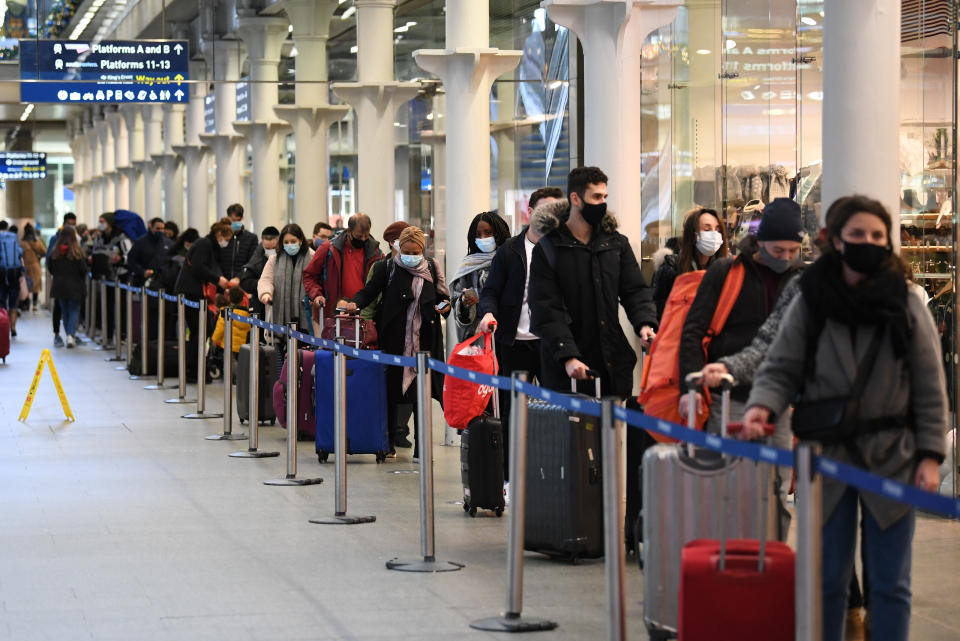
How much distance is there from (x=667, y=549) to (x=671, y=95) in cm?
992

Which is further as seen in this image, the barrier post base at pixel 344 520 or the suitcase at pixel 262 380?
the suitcase at pixel 262 380

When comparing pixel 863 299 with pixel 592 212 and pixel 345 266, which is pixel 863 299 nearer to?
pixel 592 212

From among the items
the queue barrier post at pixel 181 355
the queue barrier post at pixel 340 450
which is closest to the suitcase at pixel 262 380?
the queue barrier post at pixel 181 355

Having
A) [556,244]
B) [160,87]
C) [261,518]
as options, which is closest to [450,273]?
[261,518]

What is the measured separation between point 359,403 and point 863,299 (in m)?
7.10

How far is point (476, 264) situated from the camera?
10703mm

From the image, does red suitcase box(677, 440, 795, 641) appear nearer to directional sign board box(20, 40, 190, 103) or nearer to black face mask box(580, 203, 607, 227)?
black face mask box(580, 203, 607, 227)

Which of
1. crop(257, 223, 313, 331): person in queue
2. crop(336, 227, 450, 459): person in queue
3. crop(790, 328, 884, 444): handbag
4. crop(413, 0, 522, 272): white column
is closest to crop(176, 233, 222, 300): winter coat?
crop(257, 223, 313, 331): person in queue

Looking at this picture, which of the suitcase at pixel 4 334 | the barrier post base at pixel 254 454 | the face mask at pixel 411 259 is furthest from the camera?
the suitcase at pixel 4 334

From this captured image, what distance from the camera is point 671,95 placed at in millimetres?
15172

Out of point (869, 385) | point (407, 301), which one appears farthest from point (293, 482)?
point (869, 385)

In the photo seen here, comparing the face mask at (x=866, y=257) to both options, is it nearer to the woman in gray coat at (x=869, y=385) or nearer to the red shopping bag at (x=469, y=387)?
the woman in gray coat at (x=869, y=385)

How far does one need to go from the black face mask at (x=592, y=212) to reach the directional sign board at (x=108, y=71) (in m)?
18.6

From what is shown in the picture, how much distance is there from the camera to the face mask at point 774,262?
6371mm
